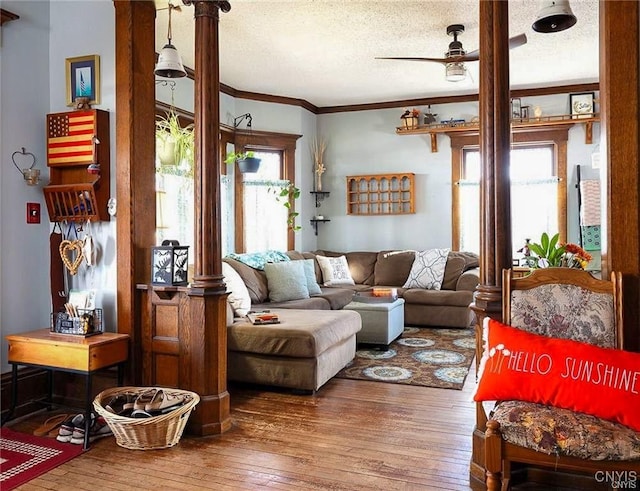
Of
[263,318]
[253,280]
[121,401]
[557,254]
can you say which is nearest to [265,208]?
[253,280]

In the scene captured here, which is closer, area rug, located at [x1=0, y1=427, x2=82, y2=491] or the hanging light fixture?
area rug, located at [x1=0, y1=427, x2=82, y2=491]

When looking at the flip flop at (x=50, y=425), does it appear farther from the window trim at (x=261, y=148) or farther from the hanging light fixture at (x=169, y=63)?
the window trim at (x=261, y=148)

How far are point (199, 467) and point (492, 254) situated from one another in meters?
1.82

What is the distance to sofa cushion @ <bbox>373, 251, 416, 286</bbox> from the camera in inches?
271

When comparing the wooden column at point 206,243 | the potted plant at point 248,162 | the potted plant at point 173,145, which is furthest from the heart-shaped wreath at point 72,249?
the potted plant at point 248,162

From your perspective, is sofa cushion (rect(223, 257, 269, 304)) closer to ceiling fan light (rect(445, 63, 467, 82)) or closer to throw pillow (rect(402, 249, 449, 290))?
throw pillow (rect(402, 249, 449, 290))

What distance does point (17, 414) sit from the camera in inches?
130

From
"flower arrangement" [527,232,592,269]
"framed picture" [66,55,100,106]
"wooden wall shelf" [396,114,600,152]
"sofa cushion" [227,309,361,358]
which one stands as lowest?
"sofa cushion" [227,309,361,358]

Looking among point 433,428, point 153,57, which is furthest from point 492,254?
point 153,57

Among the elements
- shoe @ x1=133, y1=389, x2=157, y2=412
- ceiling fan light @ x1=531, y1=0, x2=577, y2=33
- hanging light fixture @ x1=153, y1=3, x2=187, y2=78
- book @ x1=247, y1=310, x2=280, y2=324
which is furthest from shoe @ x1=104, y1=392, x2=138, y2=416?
ceiling fan light @ x1=531, y1=0, x2=577, y2=33

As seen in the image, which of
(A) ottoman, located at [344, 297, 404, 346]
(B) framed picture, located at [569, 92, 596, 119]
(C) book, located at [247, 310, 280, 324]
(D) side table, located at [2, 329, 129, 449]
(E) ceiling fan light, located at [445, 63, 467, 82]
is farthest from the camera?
(B) framed picture, located at [569, 92, 596, 119]

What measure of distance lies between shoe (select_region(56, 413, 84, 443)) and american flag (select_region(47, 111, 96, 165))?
64.8 inches

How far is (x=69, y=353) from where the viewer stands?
299 centimetres

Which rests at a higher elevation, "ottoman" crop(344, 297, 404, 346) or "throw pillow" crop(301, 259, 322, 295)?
"throw pillow" crop(301, 259, 322, 295)
